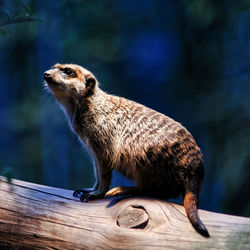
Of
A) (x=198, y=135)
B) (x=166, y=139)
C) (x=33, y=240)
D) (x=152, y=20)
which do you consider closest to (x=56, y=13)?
(x=152, y=20)

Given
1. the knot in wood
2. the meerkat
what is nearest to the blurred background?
the meerkat

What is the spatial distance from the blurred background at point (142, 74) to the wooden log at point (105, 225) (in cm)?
298

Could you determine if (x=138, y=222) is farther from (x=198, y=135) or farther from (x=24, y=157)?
(x=24, y=157)

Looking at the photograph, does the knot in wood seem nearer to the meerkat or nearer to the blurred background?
the meerkat

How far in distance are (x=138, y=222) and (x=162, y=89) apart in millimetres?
3928

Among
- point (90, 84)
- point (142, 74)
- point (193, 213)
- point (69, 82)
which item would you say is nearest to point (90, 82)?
point (90, 84)

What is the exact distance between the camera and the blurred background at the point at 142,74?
18.1 feet

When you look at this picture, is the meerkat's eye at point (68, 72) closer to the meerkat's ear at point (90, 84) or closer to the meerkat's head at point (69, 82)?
the meerkat's head at point (69, 82)

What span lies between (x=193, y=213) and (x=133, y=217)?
0.34 metres

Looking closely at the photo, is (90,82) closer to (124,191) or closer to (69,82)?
(69,82)

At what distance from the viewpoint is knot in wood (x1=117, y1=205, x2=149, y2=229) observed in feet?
Answer: 6.27

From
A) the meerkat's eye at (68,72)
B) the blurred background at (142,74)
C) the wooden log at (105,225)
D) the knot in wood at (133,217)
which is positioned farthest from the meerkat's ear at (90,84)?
the blurred background at (142,74)

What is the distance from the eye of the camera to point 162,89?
18.5 feet

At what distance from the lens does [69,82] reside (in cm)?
265
